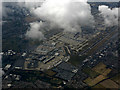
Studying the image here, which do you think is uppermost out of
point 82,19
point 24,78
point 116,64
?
point 82,19

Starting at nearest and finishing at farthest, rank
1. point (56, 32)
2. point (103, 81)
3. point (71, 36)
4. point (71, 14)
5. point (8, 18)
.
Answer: point (103, 81) < point (71, 36) < point (56, 32) < point (71, 14) < point (8, 18)

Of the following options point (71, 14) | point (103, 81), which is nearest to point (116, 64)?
point (103, 81)

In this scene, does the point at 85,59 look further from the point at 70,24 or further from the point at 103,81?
the point at 70,24

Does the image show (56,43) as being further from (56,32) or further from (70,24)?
(70,24)

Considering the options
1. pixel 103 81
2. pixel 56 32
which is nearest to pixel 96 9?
pixel 56 32

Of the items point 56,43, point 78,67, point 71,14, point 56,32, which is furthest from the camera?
point 71,14

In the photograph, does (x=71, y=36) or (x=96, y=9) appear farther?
(x=96, y=9)

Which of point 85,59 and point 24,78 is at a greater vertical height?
point 85,59
